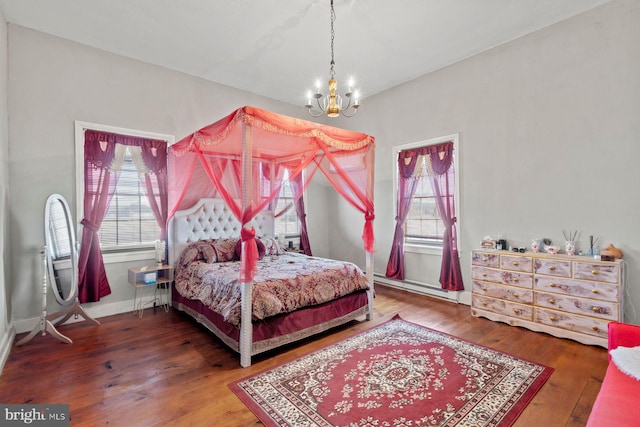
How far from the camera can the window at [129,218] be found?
13.4 feet

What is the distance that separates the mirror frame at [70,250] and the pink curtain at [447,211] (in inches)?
189

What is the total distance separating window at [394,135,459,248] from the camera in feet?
16.1

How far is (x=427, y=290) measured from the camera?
195 inches

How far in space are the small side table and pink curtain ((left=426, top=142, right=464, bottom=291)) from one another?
3.95 metres

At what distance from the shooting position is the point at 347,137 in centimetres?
367

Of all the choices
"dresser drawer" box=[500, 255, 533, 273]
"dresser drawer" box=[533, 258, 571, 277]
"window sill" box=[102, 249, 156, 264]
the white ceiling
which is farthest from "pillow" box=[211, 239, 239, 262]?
"dresser drawer" box=[533, 258, 571, 277]

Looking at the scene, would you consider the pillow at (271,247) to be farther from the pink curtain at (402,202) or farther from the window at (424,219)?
the window at (424,219)

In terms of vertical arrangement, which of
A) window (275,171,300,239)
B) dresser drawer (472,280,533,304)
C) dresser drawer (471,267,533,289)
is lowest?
dresser drawer (472,280,533,304)

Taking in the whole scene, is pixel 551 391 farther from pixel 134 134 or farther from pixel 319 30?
pixel 134 134

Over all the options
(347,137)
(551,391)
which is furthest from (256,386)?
(347,137)

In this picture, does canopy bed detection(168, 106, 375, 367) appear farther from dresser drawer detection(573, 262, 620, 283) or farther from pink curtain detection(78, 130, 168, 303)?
dresser drawer detection(573, 262, 620, 283)

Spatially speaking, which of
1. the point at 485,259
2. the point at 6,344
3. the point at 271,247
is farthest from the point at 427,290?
the point at 6,344

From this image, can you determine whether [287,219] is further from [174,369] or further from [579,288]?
[579,288]

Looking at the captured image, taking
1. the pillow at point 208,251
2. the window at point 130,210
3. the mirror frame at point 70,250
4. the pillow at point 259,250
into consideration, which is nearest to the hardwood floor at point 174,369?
the mirror frame at point 70,250
